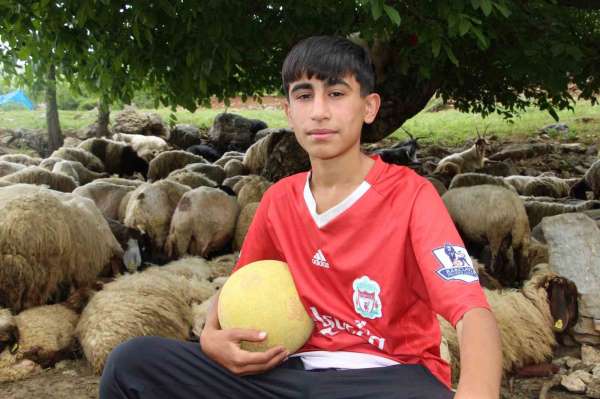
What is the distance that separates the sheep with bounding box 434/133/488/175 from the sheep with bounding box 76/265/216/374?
9569 millimetres

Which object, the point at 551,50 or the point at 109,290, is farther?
the point at 551,50

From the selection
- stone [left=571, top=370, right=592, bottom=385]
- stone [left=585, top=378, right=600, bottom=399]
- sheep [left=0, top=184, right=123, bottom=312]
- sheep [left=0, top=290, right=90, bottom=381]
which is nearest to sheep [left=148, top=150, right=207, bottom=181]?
sheep [left=0, top=184, right=123, bottom=312]

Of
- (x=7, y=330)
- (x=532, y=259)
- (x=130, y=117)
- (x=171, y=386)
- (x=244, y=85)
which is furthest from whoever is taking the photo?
(x=130, y=117)

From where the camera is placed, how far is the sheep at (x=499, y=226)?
5527 mm

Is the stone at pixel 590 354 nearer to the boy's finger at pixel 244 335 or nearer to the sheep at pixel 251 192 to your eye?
the boy's finger at pixel 244 335

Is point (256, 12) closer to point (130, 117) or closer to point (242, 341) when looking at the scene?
point (242, 341)

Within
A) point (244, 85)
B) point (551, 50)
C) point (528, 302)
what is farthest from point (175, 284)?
point (244, 85)

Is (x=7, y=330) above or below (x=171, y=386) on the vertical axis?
below

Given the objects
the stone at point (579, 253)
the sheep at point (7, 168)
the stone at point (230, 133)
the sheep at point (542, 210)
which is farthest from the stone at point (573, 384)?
the stone at point (230, 133)

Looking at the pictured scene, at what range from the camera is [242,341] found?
2295 millimetres

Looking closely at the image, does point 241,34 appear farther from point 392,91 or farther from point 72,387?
point 392,91

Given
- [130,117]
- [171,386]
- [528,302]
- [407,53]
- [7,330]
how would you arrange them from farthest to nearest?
[130,117], [407,53], [528,302], [7,330], [171,386]

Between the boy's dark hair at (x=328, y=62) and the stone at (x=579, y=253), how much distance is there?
2.99m

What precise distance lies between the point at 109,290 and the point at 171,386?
8.29 feet
